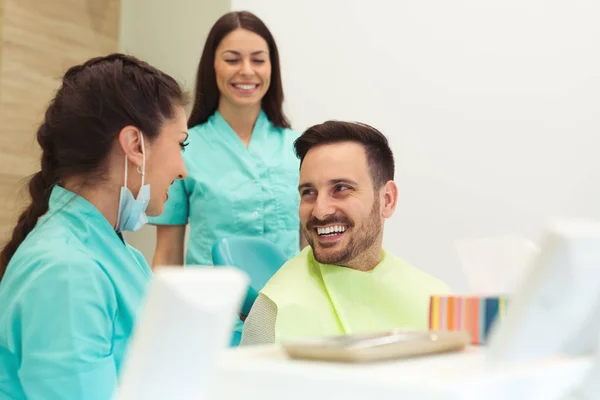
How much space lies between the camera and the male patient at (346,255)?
177cm

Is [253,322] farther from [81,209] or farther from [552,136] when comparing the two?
[552,136]

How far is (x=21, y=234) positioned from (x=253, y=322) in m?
0.48

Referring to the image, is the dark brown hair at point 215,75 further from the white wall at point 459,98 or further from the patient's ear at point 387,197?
the patient's ear at point 387,197

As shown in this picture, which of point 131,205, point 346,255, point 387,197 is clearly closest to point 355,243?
point 346,255

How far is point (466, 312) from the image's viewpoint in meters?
1.09

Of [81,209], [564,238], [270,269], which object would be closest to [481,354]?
[564,238]

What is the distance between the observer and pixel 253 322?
5.62 feet

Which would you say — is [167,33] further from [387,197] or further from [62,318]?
[62,318]

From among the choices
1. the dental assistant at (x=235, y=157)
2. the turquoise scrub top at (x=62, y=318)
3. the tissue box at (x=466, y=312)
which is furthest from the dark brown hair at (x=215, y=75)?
the tissue box at (x=466, y=312)

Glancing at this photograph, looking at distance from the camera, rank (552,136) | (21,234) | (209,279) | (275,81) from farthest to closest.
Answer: (552,136), (275,81), (21,234), (209,279)

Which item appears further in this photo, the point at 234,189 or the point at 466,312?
the point at 234,189

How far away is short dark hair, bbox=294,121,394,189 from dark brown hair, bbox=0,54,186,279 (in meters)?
0.46

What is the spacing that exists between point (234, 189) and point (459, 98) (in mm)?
1015

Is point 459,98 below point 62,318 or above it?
above
